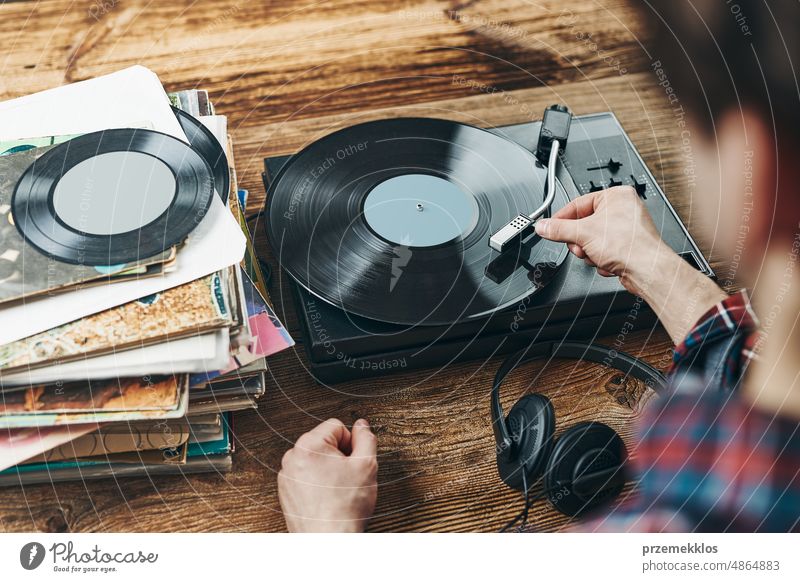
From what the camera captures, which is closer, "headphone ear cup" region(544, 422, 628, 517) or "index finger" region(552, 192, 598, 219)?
"headphone ear cup" region(544, 422, 628, 517)

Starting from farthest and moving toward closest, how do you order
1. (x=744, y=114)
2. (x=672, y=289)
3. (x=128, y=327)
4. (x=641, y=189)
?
(x=744, y=114) → (x=641, y=189) → (x=672, y=289) → (x=128, y=327)

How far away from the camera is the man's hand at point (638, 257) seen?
2.96 feet

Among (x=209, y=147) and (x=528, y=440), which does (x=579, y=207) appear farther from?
(x=209, y=147)

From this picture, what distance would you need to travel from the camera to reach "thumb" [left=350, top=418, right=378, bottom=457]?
84cm

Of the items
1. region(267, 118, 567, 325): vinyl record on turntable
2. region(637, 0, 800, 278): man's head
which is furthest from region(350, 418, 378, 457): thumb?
region(637, 0, 800, 278): man's head

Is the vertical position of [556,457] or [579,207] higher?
[579,207]

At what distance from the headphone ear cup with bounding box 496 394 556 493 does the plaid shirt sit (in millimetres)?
91

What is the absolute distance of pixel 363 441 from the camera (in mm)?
855

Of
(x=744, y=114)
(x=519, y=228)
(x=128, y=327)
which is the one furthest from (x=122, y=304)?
(x=744, y=114)

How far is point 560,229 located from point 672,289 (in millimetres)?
161

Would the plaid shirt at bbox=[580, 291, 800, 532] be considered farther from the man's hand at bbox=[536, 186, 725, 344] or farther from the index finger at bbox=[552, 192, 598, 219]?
the index finger at bbox=[552, 192, 598, 219]

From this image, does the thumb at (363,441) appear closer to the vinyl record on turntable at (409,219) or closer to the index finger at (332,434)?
the index finger at (332,434)

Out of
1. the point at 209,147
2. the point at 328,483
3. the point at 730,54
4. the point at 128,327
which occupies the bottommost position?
the point at 328,483
